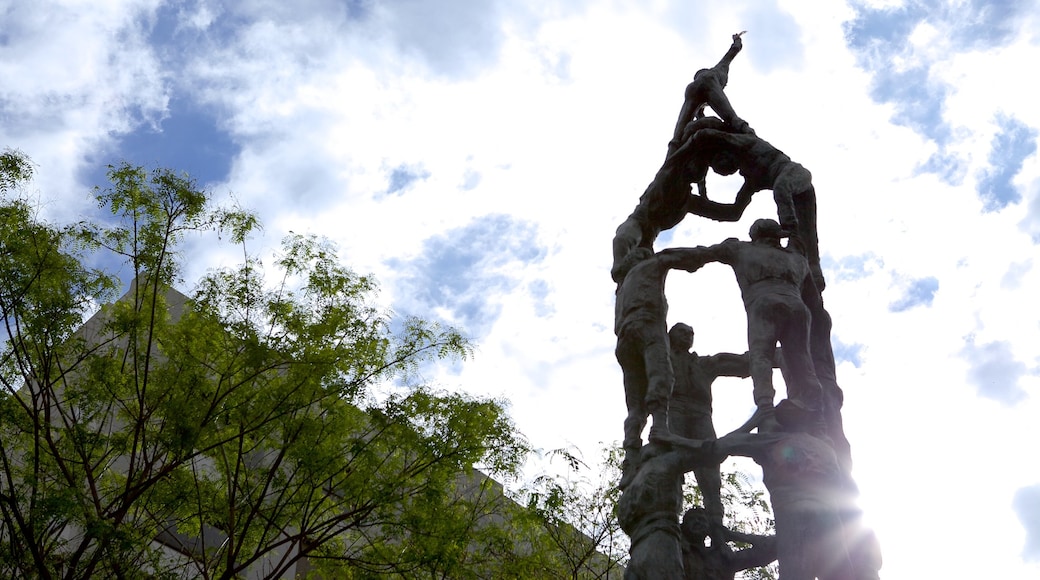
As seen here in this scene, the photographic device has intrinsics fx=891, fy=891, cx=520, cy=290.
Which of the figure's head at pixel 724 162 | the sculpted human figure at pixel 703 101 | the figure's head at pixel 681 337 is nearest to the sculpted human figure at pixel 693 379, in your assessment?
the figure's head at pixel 681 337

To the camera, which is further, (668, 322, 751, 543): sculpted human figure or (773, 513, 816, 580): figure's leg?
(668, 322, 751, 543): sculpted human figure

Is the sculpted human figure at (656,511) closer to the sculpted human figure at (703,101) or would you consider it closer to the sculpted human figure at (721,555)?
the sculpted human figure at (721,555)

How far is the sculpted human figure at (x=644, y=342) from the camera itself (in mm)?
5383

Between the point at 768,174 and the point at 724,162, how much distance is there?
387 millimetres

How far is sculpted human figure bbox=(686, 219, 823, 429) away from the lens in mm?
5211

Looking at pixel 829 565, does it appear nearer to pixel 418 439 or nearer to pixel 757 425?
pixel 757 425

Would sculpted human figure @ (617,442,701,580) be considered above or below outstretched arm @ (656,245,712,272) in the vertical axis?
below

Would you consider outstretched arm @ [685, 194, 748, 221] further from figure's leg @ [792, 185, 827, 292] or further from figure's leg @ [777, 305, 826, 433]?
figure's leg @ [777, 305, 826, 433]

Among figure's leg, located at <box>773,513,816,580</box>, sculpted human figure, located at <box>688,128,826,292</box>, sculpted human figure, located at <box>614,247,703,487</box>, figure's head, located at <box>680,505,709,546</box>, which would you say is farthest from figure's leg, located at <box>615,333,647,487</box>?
sculpted human figure, located at <box>688,128,826,292</box>

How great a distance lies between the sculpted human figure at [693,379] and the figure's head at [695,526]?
1.38ft

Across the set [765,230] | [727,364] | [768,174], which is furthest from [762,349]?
[768,174]

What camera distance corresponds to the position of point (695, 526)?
16.5 feet

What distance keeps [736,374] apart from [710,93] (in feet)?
8.90

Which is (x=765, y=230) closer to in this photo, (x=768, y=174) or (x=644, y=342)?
(x=768, y=174)
